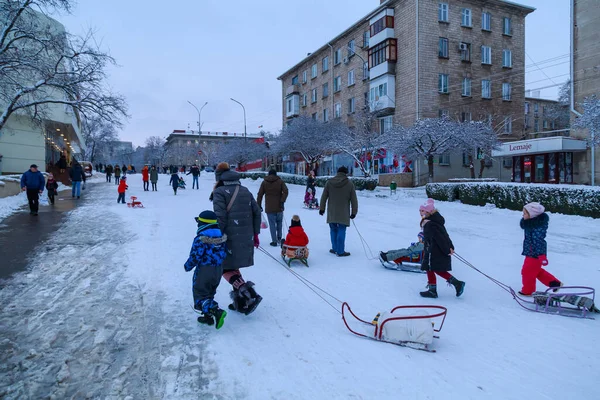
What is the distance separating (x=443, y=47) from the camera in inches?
1270

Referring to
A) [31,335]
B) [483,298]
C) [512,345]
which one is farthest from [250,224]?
[483,298]

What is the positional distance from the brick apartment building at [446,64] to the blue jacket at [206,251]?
1144 inches

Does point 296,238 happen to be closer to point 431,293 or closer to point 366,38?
point 431,293

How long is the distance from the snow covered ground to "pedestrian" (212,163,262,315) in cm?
29

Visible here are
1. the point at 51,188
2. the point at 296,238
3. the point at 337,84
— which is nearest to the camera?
the point at 296,238

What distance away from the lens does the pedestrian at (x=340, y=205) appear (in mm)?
7941

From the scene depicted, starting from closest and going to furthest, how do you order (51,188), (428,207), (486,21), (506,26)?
(428,207) → (51,188) → (486,21) → (506,26)

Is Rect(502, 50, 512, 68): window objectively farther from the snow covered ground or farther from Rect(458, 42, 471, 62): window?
the snow covered ground

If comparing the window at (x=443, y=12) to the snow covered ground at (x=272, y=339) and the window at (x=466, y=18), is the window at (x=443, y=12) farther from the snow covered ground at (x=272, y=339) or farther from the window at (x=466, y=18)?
the snow covered ground at (x=272, y=339)

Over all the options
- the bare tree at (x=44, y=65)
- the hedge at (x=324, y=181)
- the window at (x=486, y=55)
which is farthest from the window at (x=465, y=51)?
the bare tree at (x=44, y=65)

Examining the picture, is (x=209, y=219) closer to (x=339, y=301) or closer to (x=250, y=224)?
(x=250, y=224)

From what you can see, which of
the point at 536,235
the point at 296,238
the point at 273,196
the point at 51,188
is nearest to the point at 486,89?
the point at 273,196

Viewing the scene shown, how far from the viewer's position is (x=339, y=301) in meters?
5.42

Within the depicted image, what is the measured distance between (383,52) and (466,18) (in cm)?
712
